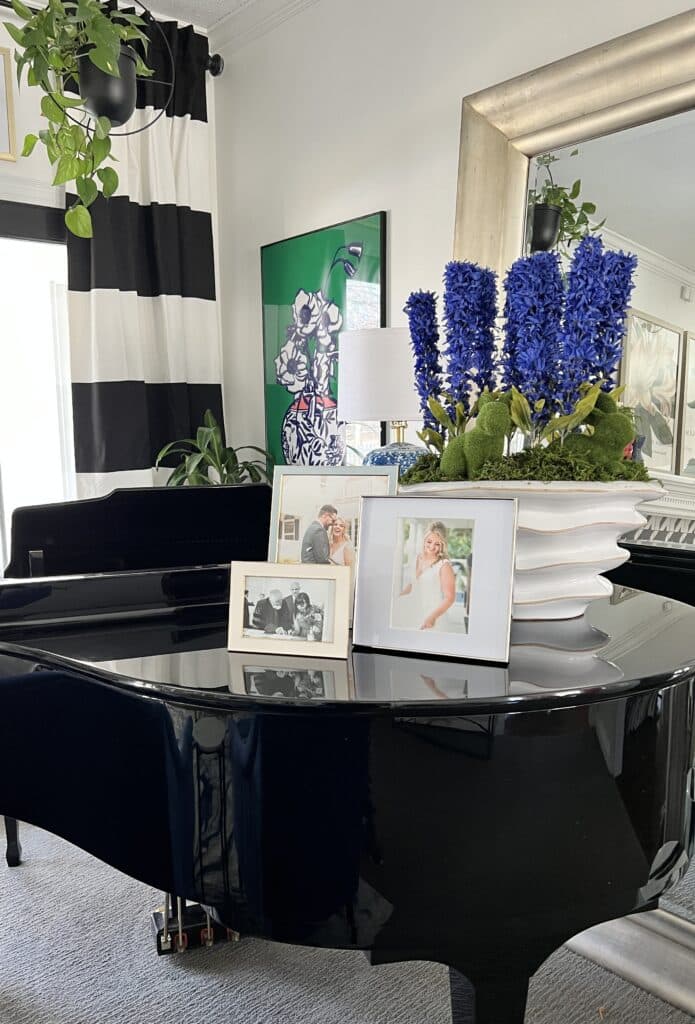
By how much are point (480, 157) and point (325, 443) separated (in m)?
1.28

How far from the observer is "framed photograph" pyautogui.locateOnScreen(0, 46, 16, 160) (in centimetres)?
327

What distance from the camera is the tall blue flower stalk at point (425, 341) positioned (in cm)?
133

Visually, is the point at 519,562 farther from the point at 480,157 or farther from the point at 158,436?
the point at 158,436

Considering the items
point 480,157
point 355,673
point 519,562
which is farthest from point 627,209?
point 355,673

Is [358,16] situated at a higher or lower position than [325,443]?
higher

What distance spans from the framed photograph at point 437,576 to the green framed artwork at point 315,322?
2.03 m

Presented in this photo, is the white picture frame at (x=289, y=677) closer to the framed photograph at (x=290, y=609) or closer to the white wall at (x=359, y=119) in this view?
the framed photograph at (x=290, y=609)

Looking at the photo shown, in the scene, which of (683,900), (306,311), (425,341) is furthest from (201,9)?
(683,900)

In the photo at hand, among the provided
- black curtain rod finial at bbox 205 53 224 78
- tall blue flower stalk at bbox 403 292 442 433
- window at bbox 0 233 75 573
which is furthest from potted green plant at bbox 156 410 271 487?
tall blue flower stalk at bbox 403 292 442 433

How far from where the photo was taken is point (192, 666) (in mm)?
1082

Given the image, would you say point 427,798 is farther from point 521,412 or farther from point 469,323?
point 469,323

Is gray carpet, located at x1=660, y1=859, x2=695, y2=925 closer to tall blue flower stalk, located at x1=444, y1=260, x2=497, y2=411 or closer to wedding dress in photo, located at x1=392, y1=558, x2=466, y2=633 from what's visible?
wedding dress in photo, located at x1=392, y1=558, x2=466, y2=633

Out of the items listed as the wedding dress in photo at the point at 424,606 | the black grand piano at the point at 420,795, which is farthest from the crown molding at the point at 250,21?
the black grand piano at the point at 420,795

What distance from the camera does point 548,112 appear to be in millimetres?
2357
